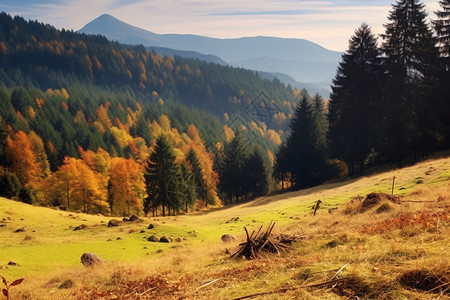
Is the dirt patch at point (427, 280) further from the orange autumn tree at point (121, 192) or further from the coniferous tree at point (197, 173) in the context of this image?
the coniferous tree at point (197, 173)

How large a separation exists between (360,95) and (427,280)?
160ft

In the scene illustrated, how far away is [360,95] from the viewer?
5188cm

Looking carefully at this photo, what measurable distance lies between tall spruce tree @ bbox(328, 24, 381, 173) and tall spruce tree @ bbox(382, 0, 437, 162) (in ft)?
7.61

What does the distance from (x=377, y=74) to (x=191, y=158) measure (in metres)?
44.1

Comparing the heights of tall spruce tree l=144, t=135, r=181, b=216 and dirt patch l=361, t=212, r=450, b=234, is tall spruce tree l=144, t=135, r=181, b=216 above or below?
below

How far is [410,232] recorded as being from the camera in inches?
430

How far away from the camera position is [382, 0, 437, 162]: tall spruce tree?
44.5 metres

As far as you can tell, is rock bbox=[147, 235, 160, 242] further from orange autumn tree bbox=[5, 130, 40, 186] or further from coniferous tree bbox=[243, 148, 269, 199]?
orange autumn tree bbox=[5, 130, 40, 186]

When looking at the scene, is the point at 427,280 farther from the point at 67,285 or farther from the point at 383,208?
the point at 383,208

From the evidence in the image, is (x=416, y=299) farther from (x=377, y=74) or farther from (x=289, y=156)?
(x=289, y=156)

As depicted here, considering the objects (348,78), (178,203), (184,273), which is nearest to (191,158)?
(178,203)

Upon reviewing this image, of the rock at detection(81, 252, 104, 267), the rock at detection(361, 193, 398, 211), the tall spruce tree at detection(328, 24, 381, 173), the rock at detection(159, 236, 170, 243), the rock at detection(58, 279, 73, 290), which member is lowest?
the rock at detection(159, 236, 170, 243)

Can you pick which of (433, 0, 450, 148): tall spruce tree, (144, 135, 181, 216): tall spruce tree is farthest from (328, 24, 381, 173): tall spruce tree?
(144, 135, 181, 216): tall spruce tree

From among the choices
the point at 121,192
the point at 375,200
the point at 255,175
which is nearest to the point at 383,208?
the point at 375,200
